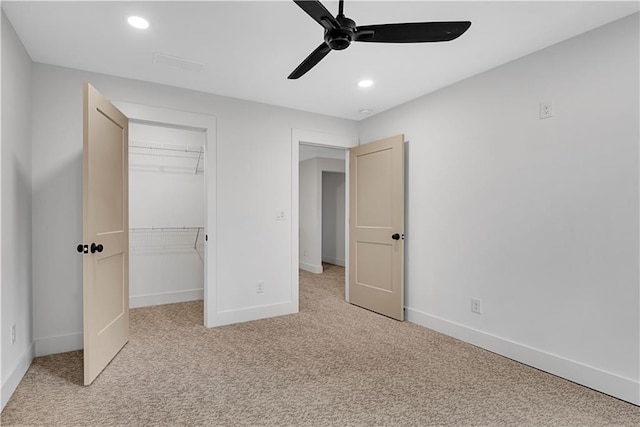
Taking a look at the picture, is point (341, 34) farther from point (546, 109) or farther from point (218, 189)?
point (218, 189)

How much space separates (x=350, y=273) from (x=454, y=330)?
1.48 m

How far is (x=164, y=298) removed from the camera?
166 inches

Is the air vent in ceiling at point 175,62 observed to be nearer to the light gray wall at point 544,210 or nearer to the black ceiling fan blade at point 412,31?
the black ceiling fan blade at point 412,31

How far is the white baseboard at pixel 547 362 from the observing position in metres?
2.11

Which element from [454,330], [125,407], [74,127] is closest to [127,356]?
[125,407]

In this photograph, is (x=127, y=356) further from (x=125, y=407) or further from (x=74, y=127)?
(x=74, y=127)

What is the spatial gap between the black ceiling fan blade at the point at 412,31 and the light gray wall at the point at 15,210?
2.15m

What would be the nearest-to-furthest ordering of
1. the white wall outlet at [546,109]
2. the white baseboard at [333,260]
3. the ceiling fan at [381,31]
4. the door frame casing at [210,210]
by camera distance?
the ceiling fan at [381,31] < the white wall outlet at [546,109] < the door frame casing at [210,210] < the white baseboard at [333,260]

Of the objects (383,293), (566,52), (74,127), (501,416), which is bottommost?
(501,416)

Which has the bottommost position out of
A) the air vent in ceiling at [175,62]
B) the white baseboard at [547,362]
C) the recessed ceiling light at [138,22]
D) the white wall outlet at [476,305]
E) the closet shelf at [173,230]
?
the white baseboard at [547,362]

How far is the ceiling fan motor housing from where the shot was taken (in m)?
1.68

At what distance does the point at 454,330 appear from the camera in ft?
10.4

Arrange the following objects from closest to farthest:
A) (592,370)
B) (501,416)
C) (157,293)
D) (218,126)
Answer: (501,416) → (592,370) → (218,126) → (157,293)

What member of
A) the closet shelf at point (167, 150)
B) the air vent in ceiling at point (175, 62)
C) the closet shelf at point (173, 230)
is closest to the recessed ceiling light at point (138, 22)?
the air vent in ceiling at point (175, 62)
